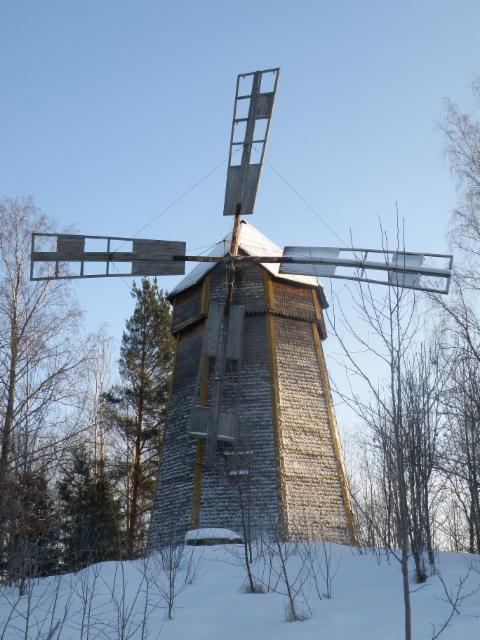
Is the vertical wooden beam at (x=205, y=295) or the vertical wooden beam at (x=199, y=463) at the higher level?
the vertical wooden beam at (x=205, y=295)

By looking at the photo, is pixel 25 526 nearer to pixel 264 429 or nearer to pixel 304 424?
pixel 264 429

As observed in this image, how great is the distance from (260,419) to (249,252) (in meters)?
3.67

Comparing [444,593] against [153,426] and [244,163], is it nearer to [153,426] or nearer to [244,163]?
[244,163]

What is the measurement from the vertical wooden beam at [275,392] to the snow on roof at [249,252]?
0.48 meters

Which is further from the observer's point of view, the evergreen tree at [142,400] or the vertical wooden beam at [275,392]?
the evergreen tree at [142,400]

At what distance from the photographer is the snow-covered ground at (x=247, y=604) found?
320 inches

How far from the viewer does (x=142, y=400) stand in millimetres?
26047

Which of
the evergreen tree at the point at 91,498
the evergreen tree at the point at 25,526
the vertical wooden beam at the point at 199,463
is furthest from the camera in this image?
the evergreen tree at the point at 91,498

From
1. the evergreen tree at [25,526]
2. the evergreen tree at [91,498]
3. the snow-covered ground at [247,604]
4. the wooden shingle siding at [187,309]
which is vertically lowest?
the snow-covered ground at [247,604]

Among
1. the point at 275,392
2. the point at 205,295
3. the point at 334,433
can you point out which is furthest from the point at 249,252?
the point at 334,433

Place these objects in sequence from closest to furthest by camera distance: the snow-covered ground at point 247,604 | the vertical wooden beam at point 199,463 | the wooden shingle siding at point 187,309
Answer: the snow-covered ground at point 247,604
the vertical wooden beam at point 199,463
the wooden shingle siding at point 187,309

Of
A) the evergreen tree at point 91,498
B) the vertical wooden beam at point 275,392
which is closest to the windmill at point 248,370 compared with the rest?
the vertical wooden beam at point 275,392

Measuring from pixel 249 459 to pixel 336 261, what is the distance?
4.37m

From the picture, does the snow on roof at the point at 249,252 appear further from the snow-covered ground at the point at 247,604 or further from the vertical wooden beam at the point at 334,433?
the snow-covered ground at the point at 247,604
